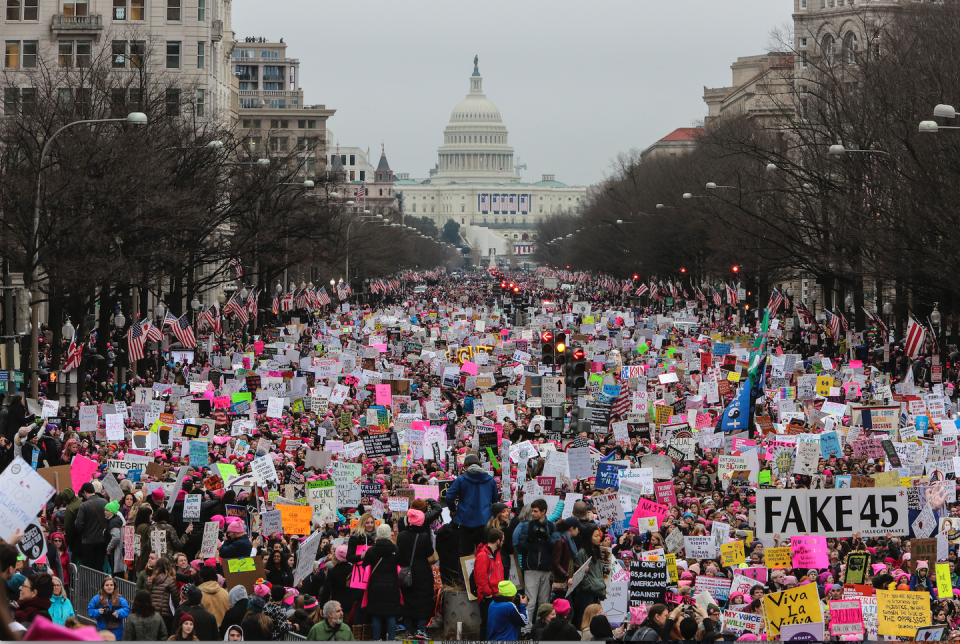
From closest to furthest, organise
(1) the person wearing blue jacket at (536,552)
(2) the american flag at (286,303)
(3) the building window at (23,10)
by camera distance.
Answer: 1. (1) the person wearing blue jacket at (536,552)
2. (2) the american flag at (286,303)
3. (3) the building window at (23,10)

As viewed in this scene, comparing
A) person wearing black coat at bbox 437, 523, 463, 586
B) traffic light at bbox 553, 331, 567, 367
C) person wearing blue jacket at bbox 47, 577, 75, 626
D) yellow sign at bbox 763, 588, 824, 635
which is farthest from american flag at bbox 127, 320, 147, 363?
yellow sign at bbox 763, 588, 824, 635

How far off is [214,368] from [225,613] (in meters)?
23.8

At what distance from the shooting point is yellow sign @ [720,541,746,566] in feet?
44.2

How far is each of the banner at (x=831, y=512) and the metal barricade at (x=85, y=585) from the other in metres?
5.31

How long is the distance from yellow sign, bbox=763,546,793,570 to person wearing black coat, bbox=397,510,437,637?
2.84 m

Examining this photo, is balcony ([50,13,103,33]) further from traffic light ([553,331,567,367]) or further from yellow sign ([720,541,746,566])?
yellow sign ([720,541,746,566])

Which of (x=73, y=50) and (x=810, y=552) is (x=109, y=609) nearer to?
(x=810, y=552)

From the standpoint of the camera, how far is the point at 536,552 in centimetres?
1237

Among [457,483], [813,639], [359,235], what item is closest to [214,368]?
[457,483]

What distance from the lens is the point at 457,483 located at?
13.2 meters

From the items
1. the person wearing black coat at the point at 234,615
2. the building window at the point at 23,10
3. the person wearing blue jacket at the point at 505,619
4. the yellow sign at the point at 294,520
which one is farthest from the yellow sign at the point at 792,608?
the building window at the point at 23,10

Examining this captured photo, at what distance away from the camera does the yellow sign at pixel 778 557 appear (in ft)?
42.0

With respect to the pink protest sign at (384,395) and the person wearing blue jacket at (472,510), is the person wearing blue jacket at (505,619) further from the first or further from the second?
the pink protest sign at (384,395)

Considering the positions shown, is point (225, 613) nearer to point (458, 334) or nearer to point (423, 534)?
point (423, 534)
